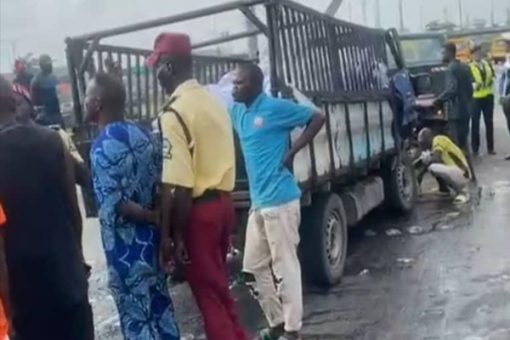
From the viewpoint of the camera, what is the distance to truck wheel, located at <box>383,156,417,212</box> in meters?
12.7

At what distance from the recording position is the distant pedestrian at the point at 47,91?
57.2 feet

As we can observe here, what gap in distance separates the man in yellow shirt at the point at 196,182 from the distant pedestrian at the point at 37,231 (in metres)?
0.59

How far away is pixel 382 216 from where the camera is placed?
13.2m

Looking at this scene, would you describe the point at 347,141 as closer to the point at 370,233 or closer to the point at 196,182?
the point at 370,233

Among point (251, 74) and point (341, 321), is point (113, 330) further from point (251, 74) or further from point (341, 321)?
point (251, 74)

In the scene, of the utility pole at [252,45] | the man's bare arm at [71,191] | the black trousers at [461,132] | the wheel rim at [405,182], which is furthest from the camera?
the black trousers at [461,132]

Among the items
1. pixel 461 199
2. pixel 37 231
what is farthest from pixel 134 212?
pixel 461 199

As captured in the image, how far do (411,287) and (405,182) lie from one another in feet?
13.8

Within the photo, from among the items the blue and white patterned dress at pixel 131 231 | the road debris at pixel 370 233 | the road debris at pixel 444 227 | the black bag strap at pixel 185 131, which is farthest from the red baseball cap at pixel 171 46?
the road debris at pixel 444 227

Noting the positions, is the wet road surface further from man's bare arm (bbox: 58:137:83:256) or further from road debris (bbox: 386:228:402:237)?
man's bare arm (bbox: 58:137:83:256)

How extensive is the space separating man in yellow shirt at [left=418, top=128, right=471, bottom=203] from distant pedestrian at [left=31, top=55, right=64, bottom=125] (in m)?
5.87

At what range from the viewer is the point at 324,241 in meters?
8.97

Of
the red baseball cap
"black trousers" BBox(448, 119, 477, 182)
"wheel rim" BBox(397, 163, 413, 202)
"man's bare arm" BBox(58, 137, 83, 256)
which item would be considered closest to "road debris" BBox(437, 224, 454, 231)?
"wheel rim" BBox(397, 163, 413, 202)

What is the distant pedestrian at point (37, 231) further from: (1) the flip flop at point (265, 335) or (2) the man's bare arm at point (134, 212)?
(1) the flip flop at point (265, 335)
